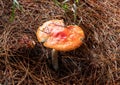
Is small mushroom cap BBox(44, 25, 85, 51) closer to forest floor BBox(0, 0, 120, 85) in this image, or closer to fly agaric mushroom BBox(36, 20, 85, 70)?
fly agaric mushroom BBox(36, 20, 85, 70)

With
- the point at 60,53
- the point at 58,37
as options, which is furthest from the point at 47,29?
the point at 60,53

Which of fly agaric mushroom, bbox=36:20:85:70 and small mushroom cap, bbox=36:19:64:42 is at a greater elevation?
small mushroom cap, bbox=36:19:64:42

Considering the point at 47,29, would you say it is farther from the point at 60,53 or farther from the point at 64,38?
the point at 60,53

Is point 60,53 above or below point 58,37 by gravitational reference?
below

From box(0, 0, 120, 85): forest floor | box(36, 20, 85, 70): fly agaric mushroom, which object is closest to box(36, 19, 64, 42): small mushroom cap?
box(36, 20, 85, 70): fly agaric mushroom

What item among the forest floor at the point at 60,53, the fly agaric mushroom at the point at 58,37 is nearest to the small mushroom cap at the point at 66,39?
the fly agaric mushroom at the point at 58,37

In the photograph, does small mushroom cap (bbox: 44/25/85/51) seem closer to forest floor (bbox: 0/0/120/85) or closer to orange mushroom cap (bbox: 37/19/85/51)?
orange mushroom cap (bbox: 37/19/85/51)

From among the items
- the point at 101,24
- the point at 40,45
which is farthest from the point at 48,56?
the point at 101,24

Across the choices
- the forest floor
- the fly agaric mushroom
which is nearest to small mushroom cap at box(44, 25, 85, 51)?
the fly agaric mushroom

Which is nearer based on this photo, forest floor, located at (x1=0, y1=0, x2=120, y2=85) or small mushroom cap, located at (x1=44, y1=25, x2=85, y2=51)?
small mushroom cap, located at (x1=44, y1=25, x2=85, y2=51)
